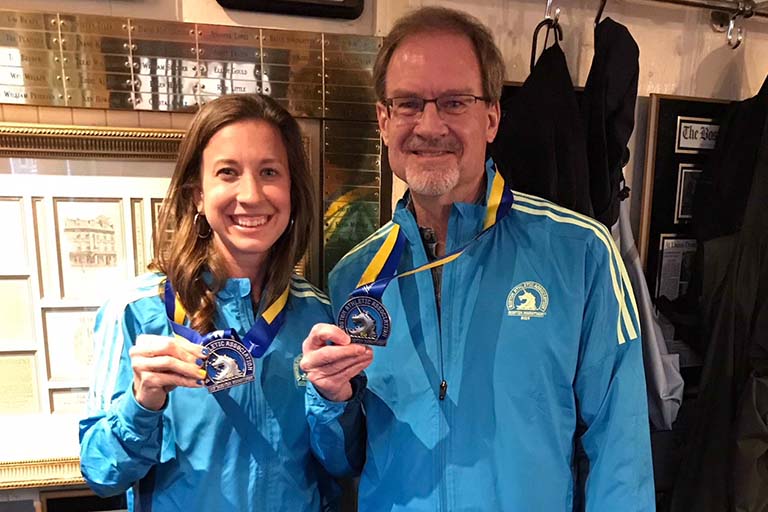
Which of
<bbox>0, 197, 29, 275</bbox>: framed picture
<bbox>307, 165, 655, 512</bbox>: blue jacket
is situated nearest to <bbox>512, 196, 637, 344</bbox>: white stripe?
<bbox>307, 165, 655, 512</bbox>: blue jacket

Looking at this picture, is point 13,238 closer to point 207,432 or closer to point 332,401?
point 207,432

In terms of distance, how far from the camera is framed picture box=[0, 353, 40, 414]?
1.47m

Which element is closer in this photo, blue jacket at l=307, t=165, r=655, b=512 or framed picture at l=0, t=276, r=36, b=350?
blue jacket at l=307, t=165, r=655, b=512

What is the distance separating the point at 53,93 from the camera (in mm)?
1383

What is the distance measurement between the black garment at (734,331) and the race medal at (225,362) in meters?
1.36

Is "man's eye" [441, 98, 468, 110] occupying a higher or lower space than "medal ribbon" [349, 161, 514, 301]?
higher

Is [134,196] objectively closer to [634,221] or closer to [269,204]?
[269,204]

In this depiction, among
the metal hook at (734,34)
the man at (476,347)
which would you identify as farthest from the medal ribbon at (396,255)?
the metal hook at (734,34)

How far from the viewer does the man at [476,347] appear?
3.55 feet

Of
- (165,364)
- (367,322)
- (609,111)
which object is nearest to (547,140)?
(609,111)

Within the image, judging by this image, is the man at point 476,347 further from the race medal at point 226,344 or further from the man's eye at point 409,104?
the race medal at point 226,344

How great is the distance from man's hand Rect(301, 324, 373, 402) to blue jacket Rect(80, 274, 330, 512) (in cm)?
17

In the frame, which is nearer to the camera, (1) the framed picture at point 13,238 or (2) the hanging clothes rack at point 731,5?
(1) the framed picture at point 13,238

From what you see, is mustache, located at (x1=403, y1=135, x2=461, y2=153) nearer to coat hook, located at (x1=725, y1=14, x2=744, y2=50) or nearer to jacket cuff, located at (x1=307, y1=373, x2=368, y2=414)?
jacket cuff, located at (x1=307, y1=373, x2=368, y2=414)
